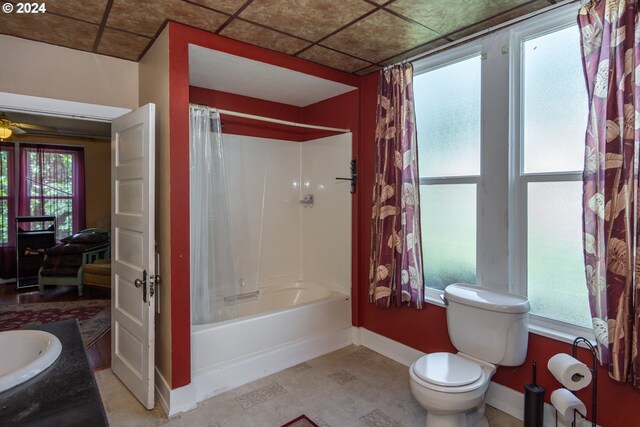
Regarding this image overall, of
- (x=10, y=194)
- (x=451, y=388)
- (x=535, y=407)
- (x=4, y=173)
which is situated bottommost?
(x=535, y=407)

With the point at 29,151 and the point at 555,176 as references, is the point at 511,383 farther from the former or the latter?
the point at 29,151

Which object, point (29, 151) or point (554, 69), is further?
point (29, 151)

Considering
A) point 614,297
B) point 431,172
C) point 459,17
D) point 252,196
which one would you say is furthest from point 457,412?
point 252,196

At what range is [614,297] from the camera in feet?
5.41

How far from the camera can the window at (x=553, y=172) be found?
1.93m

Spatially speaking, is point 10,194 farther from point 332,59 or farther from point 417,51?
point 417,51

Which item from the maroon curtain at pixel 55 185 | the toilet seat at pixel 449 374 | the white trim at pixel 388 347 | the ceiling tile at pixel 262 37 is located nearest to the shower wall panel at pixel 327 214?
the white trim at pixel 388 347

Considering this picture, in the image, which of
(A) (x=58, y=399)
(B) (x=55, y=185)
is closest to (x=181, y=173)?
(A) (x=58, y=399)

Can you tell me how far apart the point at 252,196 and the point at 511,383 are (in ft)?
8.15

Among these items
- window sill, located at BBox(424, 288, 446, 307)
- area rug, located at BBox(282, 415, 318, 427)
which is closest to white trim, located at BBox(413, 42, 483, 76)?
window sill, located at BBox(424, 288, 446, 307)

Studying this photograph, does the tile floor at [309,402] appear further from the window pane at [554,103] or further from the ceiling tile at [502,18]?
the ceiling tile at [502,18]

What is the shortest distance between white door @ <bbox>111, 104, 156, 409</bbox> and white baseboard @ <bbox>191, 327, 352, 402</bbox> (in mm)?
326

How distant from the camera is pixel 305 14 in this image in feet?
6.53

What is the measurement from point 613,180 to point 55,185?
6.81 m
